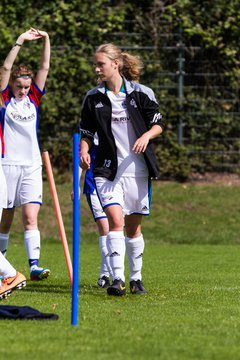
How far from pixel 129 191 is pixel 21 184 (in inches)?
71.8

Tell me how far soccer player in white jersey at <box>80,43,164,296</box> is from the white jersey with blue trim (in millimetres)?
1328

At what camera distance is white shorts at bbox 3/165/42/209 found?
10.3 metres

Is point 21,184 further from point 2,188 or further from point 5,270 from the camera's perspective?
point 5,270

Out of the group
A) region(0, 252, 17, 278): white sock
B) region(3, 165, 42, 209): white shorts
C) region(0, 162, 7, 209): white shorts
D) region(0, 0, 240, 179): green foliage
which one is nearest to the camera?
region(0, 252, 17, 278): white sock

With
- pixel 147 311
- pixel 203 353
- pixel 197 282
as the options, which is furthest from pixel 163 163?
pixel 203 353

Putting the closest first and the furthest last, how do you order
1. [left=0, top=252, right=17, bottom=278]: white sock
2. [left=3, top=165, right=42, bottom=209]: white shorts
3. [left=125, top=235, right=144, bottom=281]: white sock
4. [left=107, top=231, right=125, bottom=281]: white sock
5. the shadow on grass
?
[left=0, top=252, right=17, bottom=278]: white sock
[left=107, top=231, right=125, bottom=281]: white sock
[left=125, top=235, right=144, bottom=281]: white sock
the shadow on grass
[left=3, top=165, right=42, bottom=209]: white shorts

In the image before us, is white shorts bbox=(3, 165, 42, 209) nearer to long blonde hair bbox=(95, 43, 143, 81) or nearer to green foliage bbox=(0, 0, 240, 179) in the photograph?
long blonde hair bbox=(95, 43, 143, 81)

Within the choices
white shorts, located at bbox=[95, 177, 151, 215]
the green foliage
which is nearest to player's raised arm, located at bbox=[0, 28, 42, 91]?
white shorts, located at bbox=[95, 177, 151, 215]

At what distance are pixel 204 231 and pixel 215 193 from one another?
1512mm

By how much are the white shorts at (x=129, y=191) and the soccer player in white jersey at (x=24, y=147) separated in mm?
1570

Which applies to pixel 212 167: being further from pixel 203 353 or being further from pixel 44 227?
pixel 203 353

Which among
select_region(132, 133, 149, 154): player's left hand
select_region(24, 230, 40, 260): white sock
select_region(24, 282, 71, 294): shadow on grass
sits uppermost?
select_region(132, 133, 149, 154): player's left hand

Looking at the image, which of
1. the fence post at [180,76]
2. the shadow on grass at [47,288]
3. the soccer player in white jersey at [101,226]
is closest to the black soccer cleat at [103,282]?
the soccer player in white jersey at [101,226]

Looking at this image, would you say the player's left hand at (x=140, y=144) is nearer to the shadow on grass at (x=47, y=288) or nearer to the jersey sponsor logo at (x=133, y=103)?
the jersey sponsor logo at (x=133, y=103)
